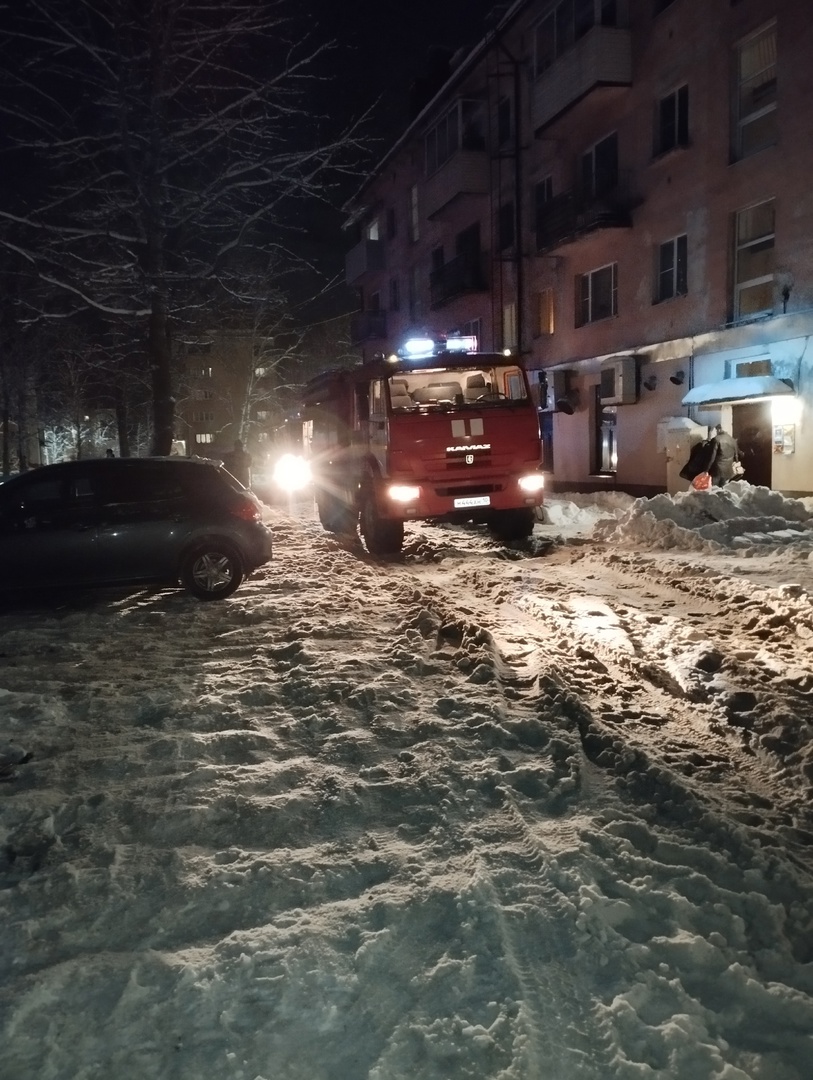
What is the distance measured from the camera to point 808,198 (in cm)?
1587

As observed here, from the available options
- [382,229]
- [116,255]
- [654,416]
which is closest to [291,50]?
[116,255]

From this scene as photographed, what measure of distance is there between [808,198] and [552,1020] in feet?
55.8

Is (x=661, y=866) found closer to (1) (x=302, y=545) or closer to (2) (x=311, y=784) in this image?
(2) (x=311, y=784)

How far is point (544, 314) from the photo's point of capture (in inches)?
1059

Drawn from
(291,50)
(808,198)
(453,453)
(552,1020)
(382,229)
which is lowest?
(552,1020)

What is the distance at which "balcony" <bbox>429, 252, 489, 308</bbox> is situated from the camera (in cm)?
2970

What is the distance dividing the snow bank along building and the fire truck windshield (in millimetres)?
6559

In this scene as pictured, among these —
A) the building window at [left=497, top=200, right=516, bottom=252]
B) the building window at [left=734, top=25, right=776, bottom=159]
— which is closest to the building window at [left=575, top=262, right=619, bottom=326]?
the building window at [left=497, top=200, right=516, bottom=252]

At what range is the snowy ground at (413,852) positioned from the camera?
106 inches

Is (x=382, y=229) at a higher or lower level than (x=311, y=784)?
higher

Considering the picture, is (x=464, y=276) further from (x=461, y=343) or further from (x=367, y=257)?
(x=461, y=343)

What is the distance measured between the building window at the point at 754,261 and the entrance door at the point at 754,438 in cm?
205

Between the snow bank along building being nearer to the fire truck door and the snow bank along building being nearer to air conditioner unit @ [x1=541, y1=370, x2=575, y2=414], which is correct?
air conditioner unit @ [x1=541, y1=370, x2=575, y2=414]

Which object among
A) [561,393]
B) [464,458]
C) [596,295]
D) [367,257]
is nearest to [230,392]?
[367,257]
